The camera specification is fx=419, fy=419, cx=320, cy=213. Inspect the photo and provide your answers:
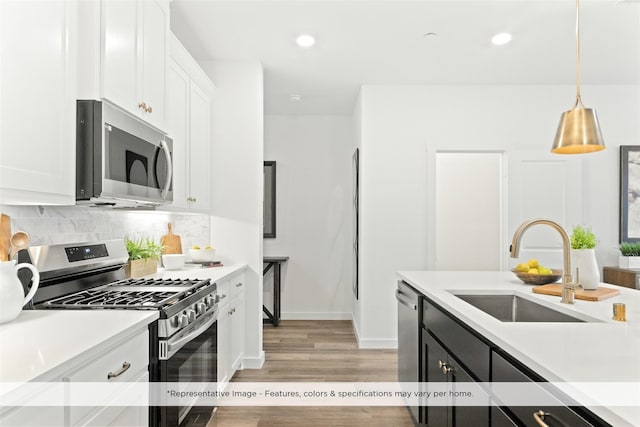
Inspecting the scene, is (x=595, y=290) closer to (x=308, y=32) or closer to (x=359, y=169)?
(x=308, y=32)

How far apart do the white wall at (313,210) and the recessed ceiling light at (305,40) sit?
7.24ft

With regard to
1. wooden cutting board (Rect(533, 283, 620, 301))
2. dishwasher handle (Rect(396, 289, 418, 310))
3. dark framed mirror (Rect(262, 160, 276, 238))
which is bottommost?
dishwasher handle (Rect(396, 289, 418, 310))

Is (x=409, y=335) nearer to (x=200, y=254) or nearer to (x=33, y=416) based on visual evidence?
(x=200, y=254)

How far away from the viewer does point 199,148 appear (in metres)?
3.32

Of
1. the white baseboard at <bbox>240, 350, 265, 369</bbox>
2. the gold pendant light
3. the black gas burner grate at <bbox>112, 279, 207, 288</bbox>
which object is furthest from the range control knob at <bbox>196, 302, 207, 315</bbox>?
the gold pendant light

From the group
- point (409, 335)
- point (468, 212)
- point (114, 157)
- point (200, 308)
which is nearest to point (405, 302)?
point (409, 335)

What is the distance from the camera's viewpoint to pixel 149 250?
2768 mm

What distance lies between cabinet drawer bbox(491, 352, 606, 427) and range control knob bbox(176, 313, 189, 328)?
1248mm

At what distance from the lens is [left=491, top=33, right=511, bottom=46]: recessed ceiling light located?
10.4ft

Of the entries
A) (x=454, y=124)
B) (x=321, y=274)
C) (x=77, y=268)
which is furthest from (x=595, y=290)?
(x=321, y=274)

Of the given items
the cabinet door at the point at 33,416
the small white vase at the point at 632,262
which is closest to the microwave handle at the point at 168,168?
the cabinet door at the point at 33,416

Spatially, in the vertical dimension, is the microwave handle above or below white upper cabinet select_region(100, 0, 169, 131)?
below

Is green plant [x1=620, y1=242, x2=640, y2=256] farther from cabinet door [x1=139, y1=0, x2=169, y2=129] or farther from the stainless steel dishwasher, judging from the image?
cabinet door [x1=139, y1=0, x2=169, y2=129]

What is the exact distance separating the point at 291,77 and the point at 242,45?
2.72ft
